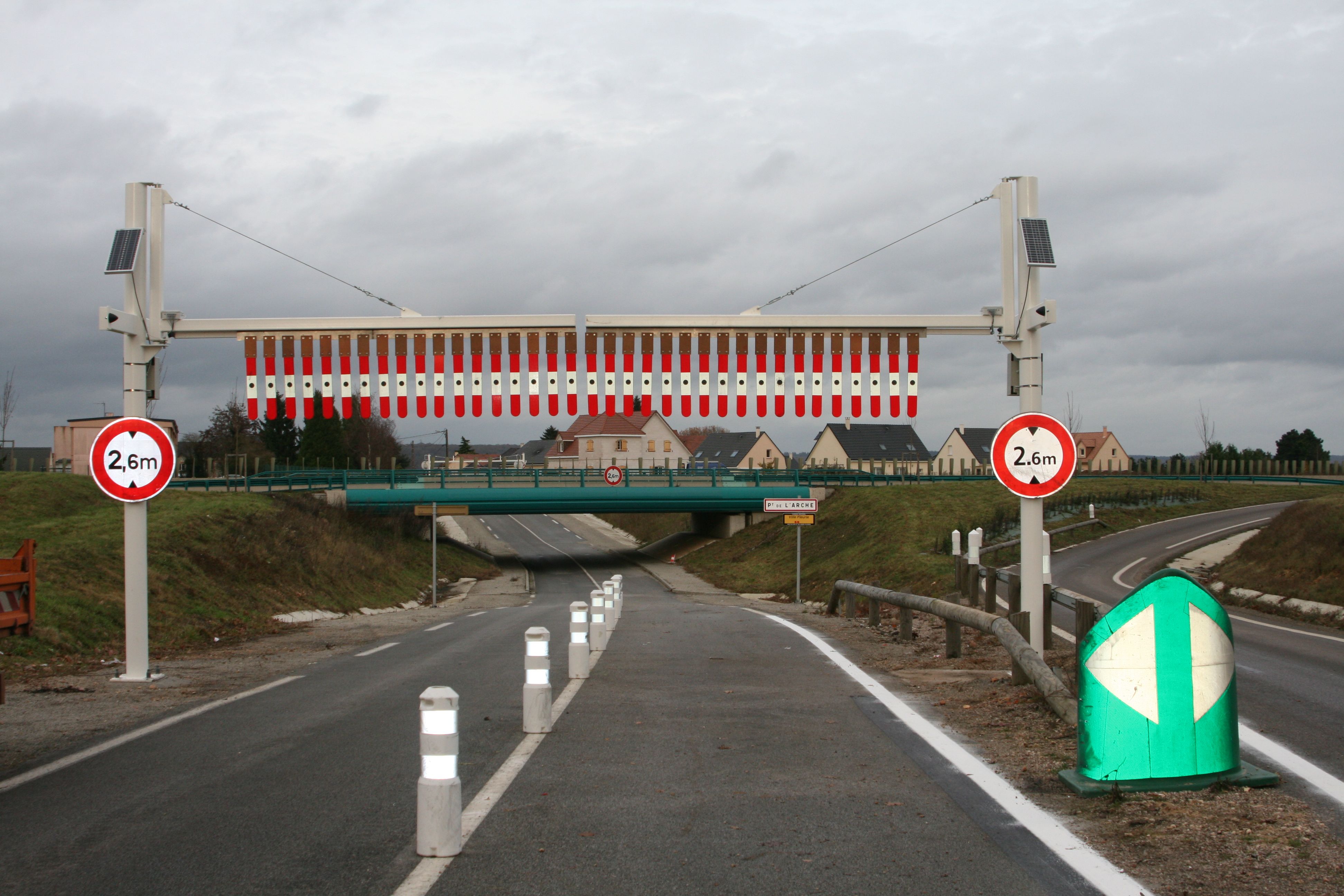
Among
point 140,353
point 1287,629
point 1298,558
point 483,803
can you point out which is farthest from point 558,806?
point 1298,558

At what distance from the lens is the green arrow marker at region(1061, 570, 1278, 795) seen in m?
5.71

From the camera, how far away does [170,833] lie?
5.46 meters

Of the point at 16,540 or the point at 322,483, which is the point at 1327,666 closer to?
the point at 16,540

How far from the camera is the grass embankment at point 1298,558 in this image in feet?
78.1

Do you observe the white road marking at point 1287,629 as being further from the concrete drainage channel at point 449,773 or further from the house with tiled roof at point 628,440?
the house with tiled roof at point 628,440

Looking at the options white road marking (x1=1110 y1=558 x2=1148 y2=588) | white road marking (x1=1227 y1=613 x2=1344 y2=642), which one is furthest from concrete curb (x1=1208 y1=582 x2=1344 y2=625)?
white road marking (x1=1110 y1=558 x2=1148 y2=588)

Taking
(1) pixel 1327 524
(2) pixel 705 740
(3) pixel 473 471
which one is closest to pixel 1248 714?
(2) pixel 705 740

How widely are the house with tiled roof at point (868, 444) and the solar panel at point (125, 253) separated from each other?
10723 centimetres

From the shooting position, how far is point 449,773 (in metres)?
4.90

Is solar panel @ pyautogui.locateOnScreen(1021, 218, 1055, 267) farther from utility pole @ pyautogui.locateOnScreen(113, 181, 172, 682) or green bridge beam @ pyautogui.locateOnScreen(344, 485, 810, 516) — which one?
green bridge beam @ pyautogui.locateOnScreen(344, 485, 810, 516)

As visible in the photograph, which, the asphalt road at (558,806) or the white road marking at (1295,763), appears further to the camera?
the white road marking at (1295,763)

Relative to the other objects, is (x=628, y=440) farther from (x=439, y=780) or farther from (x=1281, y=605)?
(x=439, y=780)

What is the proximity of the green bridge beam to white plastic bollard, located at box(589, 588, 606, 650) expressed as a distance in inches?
1488

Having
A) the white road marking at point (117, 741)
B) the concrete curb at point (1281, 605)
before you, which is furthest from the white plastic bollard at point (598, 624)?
the concrete curb at point (1281, 605)
